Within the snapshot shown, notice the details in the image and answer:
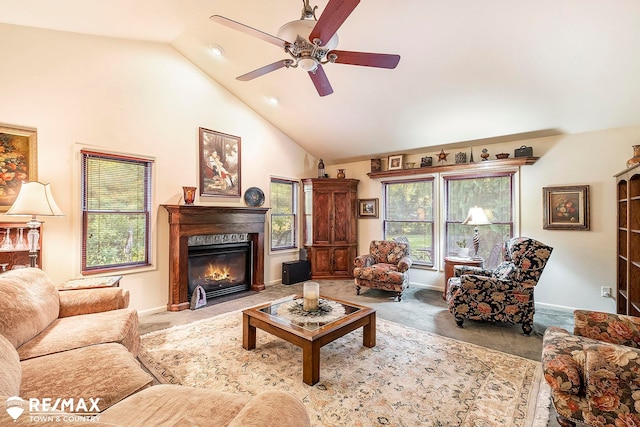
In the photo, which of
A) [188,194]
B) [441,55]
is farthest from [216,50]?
[441,55]

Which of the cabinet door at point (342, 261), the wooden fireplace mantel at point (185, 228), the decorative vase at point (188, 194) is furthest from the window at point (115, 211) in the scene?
the cabinet door at point (342, 261)

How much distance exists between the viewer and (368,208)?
19.7ft

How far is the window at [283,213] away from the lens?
18.6 ft

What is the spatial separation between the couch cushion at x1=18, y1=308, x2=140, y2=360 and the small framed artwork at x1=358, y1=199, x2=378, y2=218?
4.51 meters

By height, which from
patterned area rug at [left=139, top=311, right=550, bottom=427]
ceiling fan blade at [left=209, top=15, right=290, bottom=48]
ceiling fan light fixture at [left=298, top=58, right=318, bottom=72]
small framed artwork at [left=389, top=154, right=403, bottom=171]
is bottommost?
patterned area rug at [left=139, top=311, right=550, bottom=427]

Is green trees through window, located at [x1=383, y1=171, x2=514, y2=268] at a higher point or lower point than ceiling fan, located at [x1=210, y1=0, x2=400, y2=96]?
lower

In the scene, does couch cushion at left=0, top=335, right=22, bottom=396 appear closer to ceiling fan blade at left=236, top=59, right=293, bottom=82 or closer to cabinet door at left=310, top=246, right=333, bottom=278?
ceiling fan blade at left=236, top=59, right=293, bottom=82

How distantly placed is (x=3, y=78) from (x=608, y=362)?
5.51 m

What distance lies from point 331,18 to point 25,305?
9.41ft

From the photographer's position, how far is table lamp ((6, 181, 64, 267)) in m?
2.60

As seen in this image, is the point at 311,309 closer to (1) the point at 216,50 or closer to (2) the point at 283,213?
(2) the point at 283,213

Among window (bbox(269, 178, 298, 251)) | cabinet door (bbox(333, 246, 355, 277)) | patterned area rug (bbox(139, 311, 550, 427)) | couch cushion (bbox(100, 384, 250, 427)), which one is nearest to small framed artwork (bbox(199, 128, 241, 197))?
window (bbox(269, 178, 298, 251))

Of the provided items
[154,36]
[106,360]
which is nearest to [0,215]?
[106,360]

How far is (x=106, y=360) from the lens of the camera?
1.68 m
